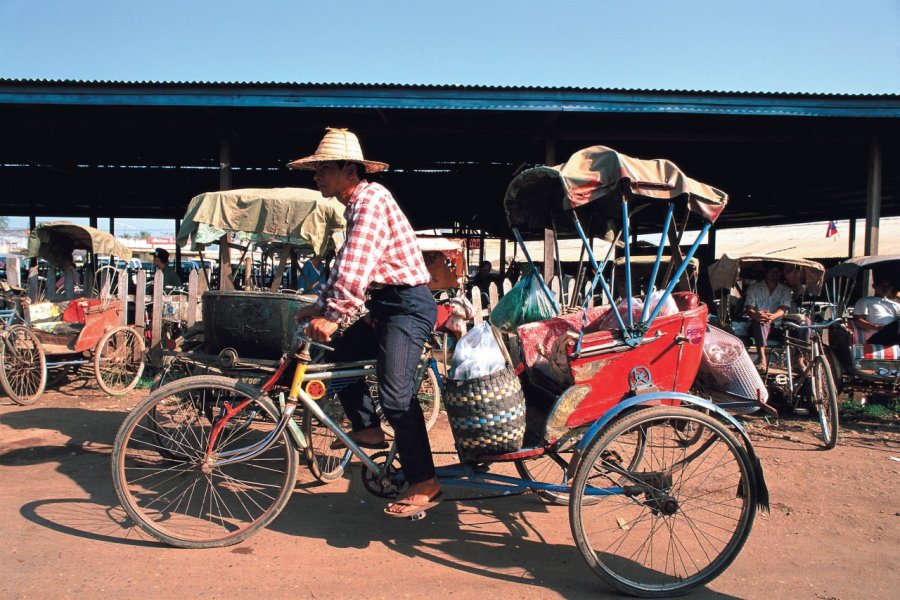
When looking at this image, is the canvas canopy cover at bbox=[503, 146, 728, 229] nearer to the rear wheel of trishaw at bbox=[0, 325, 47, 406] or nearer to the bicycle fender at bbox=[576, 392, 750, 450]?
the bicycle fender at bbox=[576, 392, 750, 450]

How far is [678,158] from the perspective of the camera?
11.7m

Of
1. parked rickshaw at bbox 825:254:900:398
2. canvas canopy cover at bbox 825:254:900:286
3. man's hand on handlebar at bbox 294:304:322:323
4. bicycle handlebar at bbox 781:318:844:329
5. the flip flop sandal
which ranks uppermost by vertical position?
canvas canopy cover at bbox 825:254:900:286

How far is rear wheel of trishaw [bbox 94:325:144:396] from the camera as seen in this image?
716 centimetres

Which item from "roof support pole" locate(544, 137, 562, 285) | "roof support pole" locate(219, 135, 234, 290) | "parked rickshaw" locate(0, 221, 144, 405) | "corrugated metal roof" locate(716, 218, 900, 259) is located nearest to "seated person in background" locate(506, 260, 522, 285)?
"corrugated metal roof" locate(716, 218, 900, 259)

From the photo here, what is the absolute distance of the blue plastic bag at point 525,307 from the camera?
15.1 ft

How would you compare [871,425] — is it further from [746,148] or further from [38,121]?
[38,121]

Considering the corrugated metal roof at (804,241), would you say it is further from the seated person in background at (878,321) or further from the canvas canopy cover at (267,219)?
the canvas canopy cover at (267,219)

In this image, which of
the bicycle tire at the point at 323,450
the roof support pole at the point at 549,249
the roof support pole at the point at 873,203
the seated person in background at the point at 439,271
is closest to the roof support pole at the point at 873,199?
the roof support pole at the point at 873,203

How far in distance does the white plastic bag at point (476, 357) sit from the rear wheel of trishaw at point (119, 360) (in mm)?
5647

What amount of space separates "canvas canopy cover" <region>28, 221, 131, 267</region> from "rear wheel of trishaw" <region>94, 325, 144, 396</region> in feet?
6.55

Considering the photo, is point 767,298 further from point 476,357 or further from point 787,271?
point 476,357

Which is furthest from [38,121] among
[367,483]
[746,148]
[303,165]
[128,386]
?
[746,148]

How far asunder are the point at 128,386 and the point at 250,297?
424 cm

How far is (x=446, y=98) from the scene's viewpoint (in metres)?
8.54
